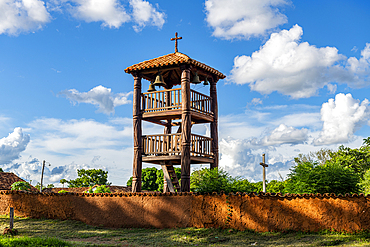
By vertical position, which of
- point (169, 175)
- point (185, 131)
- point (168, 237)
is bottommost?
point (168, 237)

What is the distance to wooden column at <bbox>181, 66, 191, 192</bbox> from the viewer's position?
687 inches

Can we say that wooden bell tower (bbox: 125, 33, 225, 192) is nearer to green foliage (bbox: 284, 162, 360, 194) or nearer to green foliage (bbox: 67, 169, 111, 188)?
green foliage (bbox: 284, 162, 360, 194)

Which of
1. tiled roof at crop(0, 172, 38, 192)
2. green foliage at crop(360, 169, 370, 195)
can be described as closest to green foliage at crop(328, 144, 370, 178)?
green foliage at crop(360, 169, 370, 195)

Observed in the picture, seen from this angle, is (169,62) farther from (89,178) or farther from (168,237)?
(89,178)

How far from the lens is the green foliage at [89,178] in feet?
159

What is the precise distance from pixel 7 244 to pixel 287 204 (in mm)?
9605

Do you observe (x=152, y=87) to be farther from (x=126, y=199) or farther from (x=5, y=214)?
(x=5, y=214)

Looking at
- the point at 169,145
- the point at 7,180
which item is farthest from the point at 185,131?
the point at 7,180

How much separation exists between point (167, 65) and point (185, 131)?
3.42 m

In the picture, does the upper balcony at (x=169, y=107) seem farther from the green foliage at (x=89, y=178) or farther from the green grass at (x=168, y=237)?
the green foliage at (x=89, y=178)

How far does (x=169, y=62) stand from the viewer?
1833 centimetres

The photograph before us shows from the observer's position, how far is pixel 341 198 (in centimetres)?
1303

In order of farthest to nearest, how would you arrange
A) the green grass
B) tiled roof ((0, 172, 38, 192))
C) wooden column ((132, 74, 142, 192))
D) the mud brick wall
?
tiled roof ((0, 172, 38, 192)) → wooden column ((132, 74, 142, 192)) → the mud brick wall → the green grass

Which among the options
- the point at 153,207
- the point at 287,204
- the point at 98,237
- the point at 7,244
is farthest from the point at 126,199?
the point at 287,204
